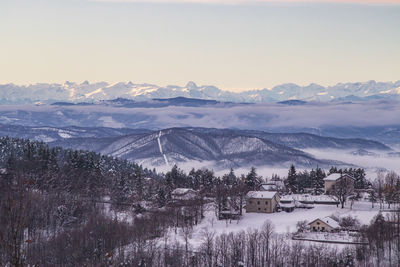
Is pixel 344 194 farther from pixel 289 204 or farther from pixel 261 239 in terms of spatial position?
pixel 261 239

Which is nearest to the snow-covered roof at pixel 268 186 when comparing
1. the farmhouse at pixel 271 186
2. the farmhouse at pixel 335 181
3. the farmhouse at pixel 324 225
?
the farmhouse at pixel 271 186

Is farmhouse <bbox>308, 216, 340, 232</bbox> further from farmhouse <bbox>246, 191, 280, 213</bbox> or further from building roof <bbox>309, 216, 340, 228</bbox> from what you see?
farmhouse <bbox>246, 191, 280, 213</bbox>

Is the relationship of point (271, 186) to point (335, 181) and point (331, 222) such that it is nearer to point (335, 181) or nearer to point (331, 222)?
point (335, 181)

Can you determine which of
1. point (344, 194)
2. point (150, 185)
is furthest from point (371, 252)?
point (150, 185)

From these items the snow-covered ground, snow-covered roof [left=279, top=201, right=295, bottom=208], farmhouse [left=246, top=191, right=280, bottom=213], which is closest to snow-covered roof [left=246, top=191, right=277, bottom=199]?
farmhouse [left=246, top=191, right=280, bottom=213]

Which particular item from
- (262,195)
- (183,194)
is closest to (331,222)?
(262,195)

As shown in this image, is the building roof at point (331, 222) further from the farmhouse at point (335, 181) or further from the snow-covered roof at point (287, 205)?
the farmhouse at point (335, 181)

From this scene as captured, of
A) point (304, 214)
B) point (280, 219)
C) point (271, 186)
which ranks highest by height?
point (271, 186)
